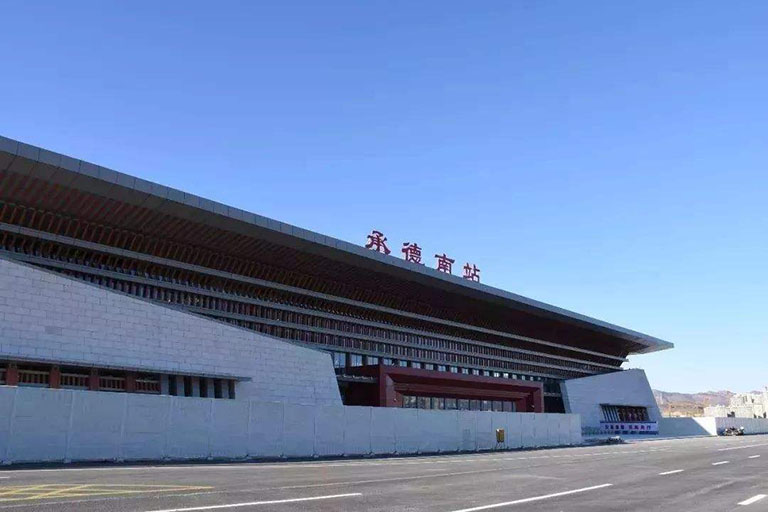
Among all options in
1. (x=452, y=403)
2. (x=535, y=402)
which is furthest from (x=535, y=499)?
(x=535, y=402)

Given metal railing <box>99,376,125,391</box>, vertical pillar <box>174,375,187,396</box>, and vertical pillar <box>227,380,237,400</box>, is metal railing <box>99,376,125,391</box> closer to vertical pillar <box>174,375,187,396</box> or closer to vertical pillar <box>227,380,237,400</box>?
vertical pillar <box>174,375,187,396</box>

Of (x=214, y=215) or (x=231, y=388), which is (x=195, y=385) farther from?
(x=214, y=215)

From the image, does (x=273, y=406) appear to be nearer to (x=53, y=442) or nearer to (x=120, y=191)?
(x=53, y=442)

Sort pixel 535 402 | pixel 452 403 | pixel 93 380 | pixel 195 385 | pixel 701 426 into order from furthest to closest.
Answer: pixel 701 426 → pixel 535 402 → pixel 452 403 → pixel 195 385 → pixel 93 380

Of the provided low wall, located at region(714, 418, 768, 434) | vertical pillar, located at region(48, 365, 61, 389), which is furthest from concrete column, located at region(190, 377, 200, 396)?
low wall, located at region(714, 418, 768, 434)

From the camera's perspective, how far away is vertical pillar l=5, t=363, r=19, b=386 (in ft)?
112

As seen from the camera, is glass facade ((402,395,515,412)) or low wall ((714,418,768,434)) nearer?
glass facade ((402,395,515,412))

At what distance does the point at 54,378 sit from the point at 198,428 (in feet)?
43.3

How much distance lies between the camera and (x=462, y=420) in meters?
40.9

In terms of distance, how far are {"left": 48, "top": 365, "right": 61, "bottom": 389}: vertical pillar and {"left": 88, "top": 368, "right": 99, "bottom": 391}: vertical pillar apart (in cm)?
183

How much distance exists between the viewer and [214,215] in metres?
45.8

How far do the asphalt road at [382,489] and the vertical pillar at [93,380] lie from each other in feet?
55.0

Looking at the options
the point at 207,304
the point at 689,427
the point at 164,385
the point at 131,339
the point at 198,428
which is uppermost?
the point at 207,304

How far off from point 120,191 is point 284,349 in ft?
51.2
